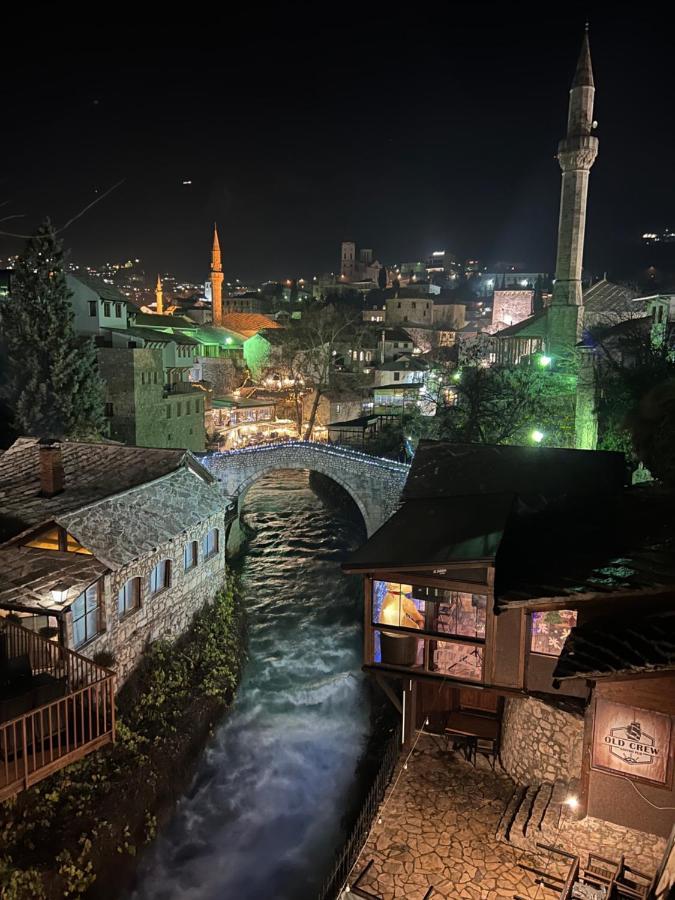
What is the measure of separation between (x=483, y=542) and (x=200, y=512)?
32.0ft

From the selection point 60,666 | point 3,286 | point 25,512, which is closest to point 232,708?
point 60,666

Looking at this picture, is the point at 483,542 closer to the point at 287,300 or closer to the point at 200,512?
the point at 200,512

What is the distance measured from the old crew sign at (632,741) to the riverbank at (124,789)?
954 centimetres

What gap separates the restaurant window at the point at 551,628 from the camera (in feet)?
36.3

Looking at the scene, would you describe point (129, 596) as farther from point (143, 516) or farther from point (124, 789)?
point (124, 789)

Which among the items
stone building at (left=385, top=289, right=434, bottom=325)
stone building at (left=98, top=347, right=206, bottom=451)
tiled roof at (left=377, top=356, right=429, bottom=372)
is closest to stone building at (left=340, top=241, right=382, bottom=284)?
stone building at (left=385, top=289, right=434, bottom=325)

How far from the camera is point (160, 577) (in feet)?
54.0

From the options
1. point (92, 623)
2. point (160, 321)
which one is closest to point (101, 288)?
point (160, 321)

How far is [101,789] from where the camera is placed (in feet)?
40.6

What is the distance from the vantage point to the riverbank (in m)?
10.9

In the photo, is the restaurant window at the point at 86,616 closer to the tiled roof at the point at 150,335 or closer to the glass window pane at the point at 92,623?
the glass window pane at the point at 92,623

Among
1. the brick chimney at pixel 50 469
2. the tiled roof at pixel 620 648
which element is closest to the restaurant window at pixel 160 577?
the brick chimney at pixel 50 469

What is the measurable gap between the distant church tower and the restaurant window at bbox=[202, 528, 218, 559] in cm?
2669

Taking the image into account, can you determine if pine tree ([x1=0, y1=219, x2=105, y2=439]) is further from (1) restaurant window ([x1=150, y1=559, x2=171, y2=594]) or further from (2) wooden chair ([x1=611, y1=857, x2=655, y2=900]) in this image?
(2) wooden chair ([x1=611, y1=857, x2=655, y2=900])
